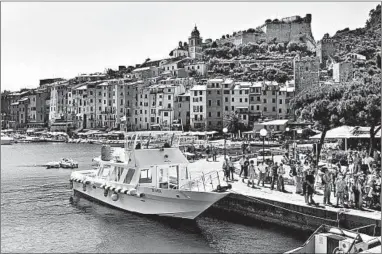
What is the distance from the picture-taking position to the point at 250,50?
11212cm

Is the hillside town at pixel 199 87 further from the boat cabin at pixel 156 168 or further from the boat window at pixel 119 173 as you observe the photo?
the boat cabin at pixel 156 168

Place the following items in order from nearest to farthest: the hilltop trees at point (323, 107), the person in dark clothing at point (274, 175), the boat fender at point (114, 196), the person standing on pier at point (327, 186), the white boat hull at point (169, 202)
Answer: the person standing on pier at point (327, 186)
the white boat hull at point (169, 202)
the person in dark clothing at point (274, 175)
the boat fender at point (114, 196)
the hilltop trees at point (323, 107)

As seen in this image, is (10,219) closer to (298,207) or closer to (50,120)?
(298,207)

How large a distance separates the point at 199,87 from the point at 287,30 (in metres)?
59.0

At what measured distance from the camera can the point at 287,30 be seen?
118 m

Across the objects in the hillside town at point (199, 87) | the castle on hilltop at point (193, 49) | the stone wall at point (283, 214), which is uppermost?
the castle on hilltop at point (193, 49)

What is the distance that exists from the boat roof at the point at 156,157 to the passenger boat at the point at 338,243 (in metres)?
7.76

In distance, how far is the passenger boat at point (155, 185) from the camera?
16328 millimetres

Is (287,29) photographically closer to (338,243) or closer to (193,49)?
(193,49)

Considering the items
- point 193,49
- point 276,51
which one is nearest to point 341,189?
point 193,49

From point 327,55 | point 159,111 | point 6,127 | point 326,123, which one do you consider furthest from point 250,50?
point 326,123

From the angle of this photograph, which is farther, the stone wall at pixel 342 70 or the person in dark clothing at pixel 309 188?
the stone wall at pixel 342 70

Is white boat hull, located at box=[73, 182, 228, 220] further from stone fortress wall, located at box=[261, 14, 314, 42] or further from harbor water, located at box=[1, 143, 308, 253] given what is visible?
stone fortress wall, located at box=[261, 14, 314, 42]

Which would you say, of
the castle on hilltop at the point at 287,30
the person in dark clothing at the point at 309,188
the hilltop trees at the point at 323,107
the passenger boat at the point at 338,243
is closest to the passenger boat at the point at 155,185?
the person in dark clothing at the point at 309,188
